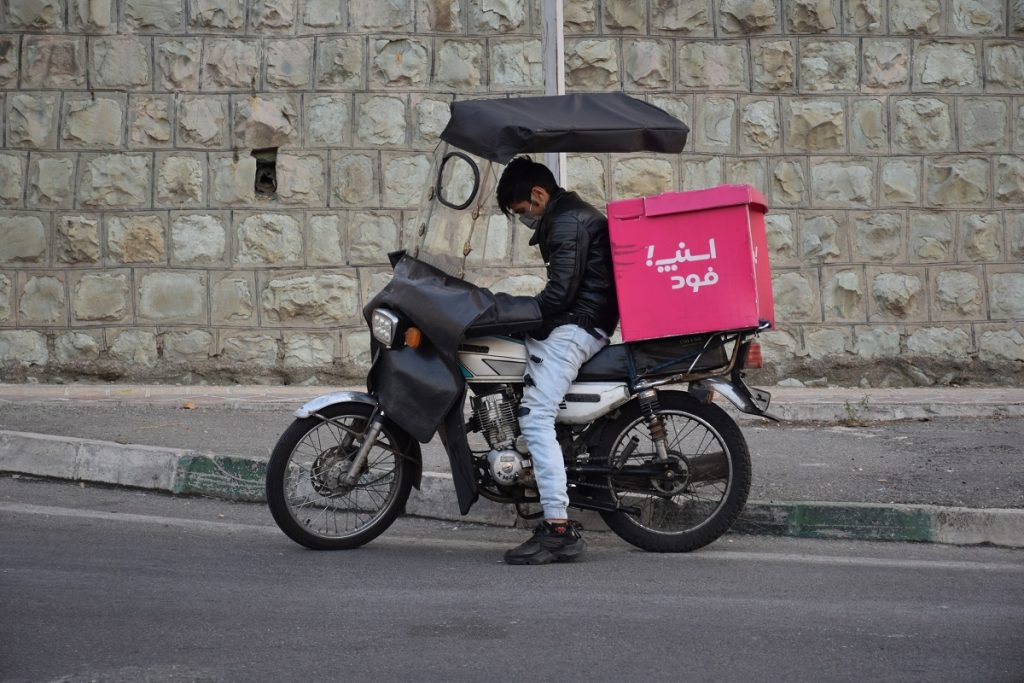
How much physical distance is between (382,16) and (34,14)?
259 cm

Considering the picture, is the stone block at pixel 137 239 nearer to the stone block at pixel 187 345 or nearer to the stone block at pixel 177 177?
the stone block at pixel 177 177

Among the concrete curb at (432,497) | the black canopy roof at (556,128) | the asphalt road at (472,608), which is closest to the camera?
the asphalt road at (472,608)

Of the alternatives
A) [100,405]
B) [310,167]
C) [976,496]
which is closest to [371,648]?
[976,496]

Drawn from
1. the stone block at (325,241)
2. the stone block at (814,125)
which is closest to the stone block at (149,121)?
the stone block at (325,241)

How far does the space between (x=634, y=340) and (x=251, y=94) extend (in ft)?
17.2

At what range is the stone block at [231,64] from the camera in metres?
10.3

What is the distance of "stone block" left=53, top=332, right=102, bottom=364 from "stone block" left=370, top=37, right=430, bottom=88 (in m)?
2.89

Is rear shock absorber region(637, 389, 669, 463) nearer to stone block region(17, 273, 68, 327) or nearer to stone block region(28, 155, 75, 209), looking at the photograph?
stone block region(17, 273, 68, 327)

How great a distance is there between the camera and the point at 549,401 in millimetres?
6031

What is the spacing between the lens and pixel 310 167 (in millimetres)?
10344

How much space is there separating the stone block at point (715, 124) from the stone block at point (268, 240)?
315 centimetres

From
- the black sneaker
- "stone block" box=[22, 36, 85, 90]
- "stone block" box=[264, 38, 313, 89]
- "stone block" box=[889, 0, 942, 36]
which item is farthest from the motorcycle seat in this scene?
"stone block" box=[22, 36, 85, 90]

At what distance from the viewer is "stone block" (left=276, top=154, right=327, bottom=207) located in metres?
10.3

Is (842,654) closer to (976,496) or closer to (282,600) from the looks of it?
(282,600)
